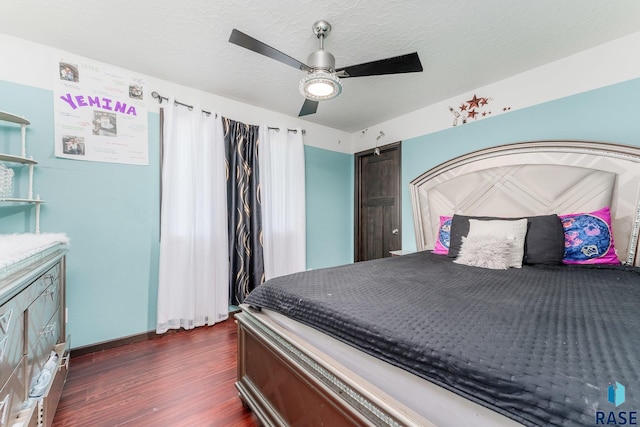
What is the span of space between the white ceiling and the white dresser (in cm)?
150

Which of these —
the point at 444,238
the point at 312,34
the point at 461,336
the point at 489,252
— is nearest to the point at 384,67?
the point at 312,34

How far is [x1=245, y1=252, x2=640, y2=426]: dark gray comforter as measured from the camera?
22.0 inches

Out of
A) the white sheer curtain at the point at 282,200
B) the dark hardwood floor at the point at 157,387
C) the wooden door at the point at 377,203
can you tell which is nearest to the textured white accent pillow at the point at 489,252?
the wooden door at the point at 377,203

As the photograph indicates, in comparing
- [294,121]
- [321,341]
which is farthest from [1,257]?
[294,121]

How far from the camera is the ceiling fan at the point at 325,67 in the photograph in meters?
1.61

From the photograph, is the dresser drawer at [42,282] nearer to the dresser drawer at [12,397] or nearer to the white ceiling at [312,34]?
the dresser drawer at [12,397]

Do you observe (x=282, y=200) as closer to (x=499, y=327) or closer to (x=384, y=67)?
(x=384, y=67)

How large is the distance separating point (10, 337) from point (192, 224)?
5.46ft

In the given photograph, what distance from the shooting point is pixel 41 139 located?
1926mm

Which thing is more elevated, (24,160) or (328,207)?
(24,160)

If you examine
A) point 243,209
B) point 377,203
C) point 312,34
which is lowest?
point 243,209

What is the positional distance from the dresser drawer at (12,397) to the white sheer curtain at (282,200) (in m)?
2.07

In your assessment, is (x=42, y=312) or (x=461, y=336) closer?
(x=461, y=336)

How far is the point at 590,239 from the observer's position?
5.83ft
